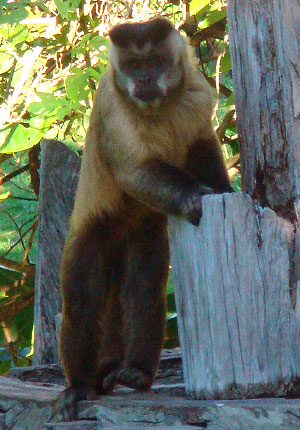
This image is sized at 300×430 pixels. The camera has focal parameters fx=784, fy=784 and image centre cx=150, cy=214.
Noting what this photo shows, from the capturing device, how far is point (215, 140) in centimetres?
358

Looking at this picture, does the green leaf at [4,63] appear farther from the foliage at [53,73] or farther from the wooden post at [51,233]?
the wooden post at [51,233]

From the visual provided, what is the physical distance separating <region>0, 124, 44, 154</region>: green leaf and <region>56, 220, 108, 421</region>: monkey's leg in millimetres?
1458

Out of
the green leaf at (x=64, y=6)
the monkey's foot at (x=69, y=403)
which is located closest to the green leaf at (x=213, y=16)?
the green leaf at (x=64, y=6)

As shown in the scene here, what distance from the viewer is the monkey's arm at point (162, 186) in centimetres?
303

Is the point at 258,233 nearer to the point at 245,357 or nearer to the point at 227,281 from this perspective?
the point at 227,281

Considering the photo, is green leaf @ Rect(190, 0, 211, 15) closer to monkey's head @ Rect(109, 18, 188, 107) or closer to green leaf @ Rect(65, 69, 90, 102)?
green leaf @ Rect(65, 69, 90, 102)

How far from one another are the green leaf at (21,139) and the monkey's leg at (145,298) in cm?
152

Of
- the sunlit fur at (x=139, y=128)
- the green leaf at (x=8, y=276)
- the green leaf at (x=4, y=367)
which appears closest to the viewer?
the sunlit fur at (x=139, y=128)

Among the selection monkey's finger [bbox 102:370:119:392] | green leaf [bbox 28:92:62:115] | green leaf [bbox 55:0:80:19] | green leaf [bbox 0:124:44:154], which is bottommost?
monkey's finger [bbox 102:370:119:392]

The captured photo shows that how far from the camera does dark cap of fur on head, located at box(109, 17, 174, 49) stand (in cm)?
337

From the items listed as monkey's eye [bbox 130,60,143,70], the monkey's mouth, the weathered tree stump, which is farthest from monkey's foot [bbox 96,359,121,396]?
monkey's eye [bbox 130,60,143,70]

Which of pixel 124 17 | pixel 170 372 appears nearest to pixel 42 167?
pixel 124 17

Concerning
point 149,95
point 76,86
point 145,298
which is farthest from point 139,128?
point 76,86

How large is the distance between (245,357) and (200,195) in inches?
25.5
